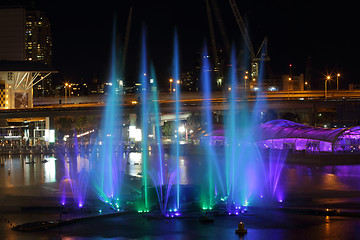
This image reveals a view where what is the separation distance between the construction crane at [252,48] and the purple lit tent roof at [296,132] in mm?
69164

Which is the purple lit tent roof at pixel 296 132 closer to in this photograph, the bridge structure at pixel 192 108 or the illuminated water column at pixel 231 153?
the illuminated water column at pixel 231 153


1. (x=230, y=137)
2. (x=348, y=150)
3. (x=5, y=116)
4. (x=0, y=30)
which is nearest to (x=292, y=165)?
(x=348, y=150)

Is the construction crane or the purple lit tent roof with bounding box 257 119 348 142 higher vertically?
the construction crane

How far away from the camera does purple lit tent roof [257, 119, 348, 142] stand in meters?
47.2

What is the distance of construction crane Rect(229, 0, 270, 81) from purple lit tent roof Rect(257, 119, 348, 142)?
2723 inches

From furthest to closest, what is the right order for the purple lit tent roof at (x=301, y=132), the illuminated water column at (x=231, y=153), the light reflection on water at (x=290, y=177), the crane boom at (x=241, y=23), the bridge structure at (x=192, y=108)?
the crane boom at (x=241, y=23)
the bridge structure at (x=192, y=108)
the purple lit tent roof at (x=301, y=132)
the light reflection on water at (x=290, y=177)
the illuminated water column at (x=231, y=153)

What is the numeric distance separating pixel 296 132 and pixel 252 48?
333 ft

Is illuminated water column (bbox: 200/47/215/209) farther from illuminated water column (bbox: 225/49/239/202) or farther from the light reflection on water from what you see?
the light reflection on water

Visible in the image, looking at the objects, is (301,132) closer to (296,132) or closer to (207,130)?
(296,132)

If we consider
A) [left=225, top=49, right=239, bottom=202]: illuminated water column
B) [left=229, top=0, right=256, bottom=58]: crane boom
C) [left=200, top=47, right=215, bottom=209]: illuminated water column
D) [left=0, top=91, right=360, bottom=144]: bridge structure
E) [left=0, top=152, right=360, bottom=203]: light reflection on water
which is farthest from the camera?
[left=229, top=0, right=256, bottom=58]: crane boom

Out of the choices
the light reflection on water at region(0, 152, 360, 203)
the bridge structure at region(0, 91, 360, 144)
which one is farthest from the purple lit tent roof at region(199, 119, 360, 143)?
the bridge structure at region(0, 91, 360, 144)

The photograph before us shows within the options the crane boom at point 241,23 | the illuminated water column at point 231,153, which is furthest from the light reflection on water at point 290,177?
the crane boom at point 241,23

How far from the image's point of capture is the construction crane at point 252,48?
409 ft

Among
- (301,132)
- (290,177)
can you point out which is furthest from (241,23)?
(290,177)
